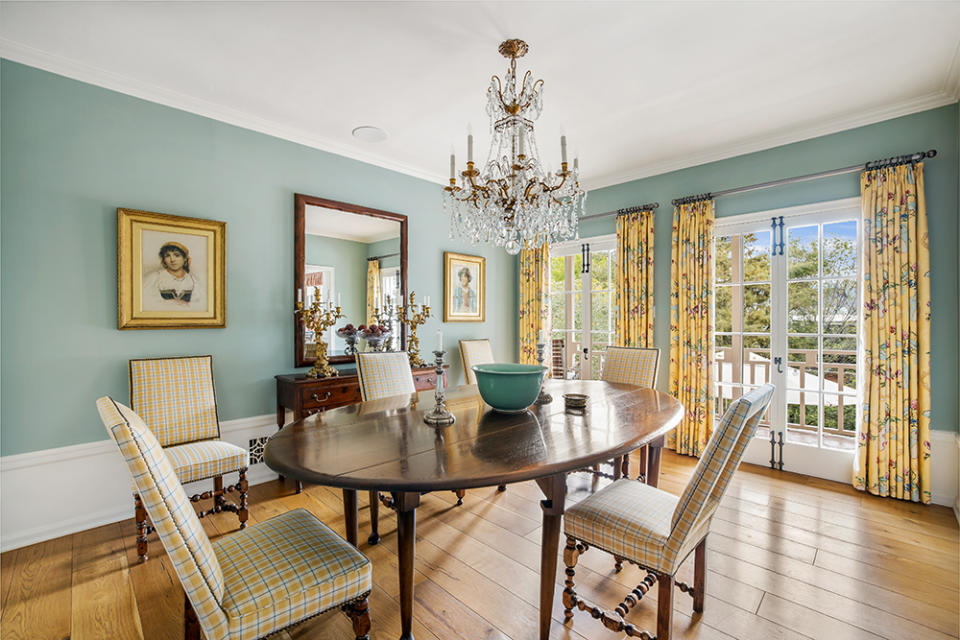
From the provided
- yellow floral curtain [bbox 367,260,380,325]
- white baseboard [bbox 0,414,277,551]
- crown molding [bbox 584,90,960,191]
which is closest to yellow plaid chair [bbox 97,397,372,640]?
white baseboard [bbox 0,414,277,551]

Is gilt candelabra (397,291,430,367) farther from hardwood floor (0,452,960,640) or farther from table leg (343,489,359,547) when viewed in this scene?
table leg (343,489,359,547)

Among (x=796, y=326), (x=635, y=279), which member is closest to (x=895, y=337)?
(x=796, y=326)

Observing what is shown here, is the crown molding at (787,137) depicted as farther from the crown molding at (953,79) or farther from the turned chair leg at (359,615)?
the turned chair leg at (359,615)

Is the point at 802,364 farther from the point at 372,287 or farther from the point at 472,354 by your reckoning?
the point at 372,287

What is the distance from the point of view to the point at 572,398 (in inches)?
88.9

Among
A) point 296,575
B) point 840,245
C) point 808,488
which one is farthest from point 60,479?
point 840,245

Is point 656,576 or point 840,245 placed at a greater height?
point 840,245

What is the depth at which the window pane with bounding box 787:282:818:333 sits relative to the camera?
3404 millimetres

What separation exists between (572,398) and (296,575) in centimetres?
147

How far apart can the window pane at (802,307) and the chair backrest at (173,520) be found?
406cm

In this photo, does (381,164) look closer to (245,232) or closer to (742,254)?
(245,232)

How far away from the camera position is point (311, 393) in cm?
313

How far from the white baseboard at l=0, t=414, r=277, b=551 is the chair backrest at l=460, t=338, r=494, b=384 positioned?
286 centimetres

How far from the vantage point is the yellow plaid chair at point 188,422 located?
7.77 feet
